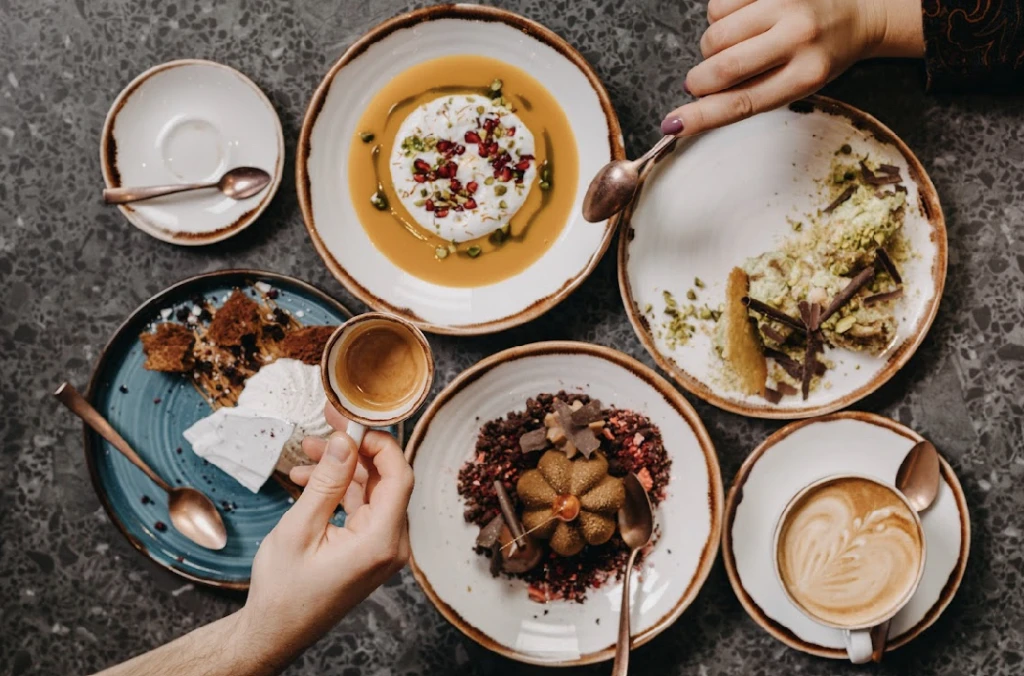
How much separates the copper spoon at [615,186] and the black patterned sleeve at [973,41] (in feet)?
2.17

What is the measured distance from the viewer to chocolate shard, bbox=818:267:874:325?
193cm

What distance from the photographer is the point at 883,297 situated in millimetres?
1948

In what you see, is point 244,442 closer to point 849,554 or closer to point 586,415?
point 586,415

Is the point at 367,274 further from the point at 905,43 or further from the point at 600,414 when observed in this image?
the point at 905,43

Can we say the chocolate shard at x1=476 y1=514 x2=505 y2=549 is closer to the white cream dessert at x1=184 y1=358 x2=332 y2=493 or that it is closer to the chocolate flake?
the white cream dessert at x1=184 y1=358 x2=332 y2=493

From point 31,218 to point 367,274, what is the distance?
3.15 ft

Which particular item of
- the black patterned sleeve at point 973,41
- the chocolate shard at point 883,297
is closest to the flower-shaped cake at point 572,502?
the chocolate shard at point 883,297

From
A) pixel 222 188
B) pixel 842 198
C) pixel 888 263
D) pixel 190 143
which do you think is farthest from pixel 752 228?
pixel 190 143

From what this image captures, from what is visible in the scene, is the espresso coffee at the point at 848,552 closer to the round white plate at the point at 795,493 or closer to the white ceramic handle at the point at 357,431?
the round white plate at the point at 795,493

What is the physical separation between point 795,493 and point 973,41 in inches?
45.1

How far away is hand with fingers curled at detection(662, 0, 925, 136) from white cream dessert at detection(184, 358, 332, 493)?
1.08 metres

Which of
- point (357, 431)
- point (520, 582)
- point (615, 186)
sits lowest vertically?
point (520, 582)

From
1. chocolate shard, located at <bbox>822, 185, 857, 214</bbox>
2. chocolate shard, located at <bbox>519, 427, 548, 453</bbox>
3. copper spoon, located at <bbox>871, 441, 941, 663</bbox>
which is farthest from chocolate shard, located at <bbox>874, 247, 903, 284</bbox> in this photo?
chocolate shard, located at <bbox>519, 427, 548, 453</bbox>

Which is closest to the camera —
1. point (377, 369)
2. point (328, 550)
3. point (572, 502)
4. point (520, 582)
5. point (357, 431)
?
point (328, 550)
